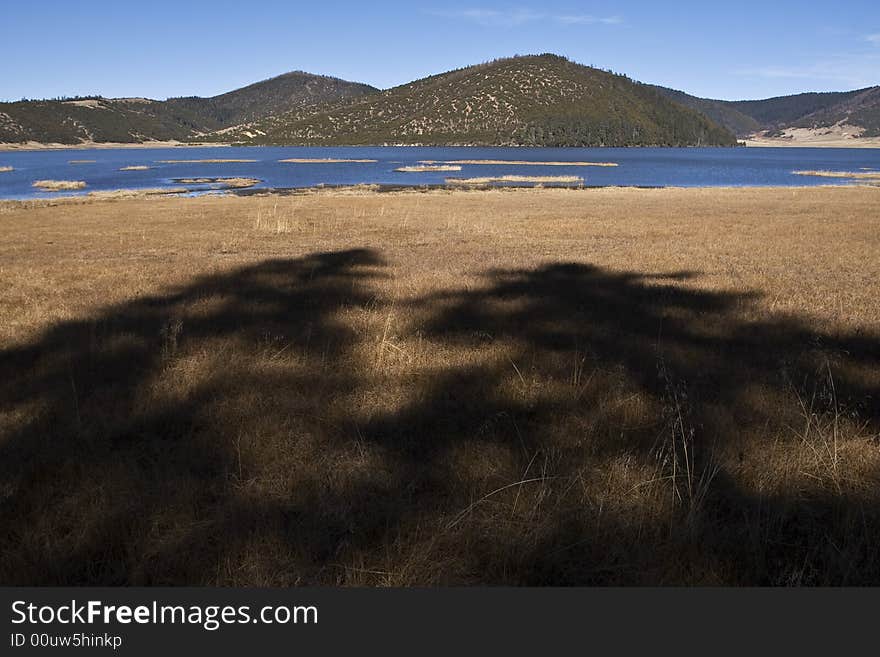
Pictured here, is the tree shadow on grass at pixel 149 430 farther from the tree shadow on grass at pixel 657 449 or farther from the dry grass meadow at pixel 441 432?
the tree shadow on grass at pixel 657 449

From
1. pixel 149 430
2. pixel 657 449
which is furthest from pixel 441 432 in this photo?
pixel 149 430

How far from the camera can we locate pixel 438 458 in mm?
4711

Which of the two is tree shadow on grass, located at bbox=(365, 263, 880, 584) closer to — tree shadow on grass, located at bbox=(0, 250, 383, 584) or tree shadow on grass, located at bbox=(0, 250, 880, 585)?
tree shadow on grass, located at bbox=(0, 250, 880, 585)

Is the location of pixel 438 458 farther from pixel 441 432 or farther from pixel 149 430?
pixel 149 430

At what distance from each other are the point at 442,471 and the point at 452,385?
196 centimetres

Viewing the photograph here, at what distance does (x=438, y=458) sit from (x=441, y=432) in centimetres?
52

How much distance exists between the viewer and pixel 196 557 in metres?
3.42

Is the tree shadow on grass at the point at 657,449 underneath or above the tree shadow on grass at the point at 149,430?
underneath

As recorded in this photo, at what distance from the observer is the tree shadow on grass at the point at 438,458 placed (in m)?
3.46

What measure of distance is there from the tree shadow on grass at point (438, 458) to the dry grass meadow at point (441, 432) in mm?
23

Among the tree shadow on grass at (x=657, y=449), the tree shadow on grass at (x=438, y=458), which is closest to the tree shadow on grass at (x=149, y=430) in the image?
the tree shadow on grass at (x=438, y=458)

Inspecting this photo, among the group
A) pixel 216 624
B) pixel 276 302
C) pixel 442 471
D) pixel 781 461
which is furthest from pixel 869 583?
pixel 276 302

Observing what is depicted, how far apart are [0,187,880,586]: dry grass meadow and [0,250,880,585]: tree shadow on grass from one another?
2cm

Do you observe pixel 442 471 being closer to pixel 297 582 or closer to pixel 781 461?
pixel 297 582
